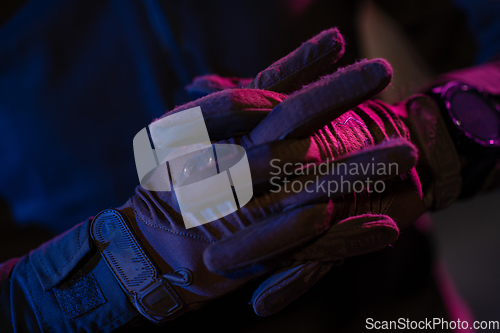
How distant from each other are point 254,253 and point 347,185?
0.60 feet

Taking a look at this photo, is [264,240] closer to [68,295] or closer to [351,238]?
[351,238]

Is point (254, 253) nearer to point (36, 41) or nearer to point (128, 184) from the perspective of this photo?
point (128, 184)

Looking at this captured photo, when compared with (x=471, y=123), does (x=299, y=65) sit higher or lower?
higher

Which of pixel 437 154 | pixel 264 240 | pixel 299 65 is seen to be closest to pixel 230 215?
pixel 264 240

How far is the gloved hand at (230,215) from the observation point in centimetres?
47

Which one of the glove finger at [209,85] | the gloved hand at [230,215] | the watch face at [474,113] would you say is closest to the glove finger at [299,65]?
the gloved hand at [230,215]

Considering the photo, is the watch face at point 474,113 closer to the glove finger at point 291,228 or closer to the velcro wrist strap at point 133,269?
the glove finger at point 291,228

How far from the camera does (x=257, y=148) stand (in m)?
0.48

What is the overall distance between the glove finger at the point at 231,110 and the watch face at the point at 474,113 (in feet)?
1.66

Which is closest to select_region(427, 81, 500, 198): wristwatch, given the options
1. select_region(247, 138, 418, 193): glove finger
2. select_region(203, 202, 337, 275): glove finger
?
select_region(247, 138, 418, 193): glove finger

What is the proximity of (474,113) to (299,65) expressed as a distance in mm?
496

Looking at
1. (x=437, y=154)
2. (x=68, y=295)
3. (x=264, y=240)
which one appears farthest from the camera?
(x=437, y=154)

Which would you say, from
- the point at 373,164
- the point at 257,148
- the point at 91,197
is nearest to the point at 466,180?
the point at 373,164

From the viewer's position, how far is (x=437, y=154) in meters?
0.66
